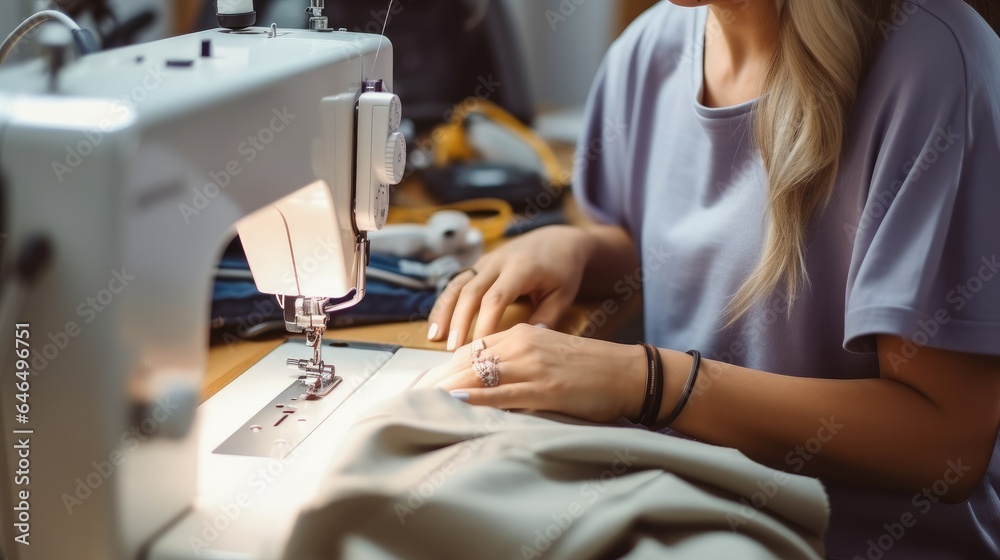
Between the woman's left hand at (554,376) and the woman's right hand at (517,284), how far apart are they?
0.16 m

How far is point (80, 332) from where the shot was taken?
62cm

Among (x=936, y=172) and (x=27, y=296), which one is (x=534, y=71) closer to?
(x=936, y=172)

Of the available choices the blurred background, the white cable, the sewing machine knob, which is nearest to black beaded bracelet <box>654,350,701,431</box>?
the sewing machine knob

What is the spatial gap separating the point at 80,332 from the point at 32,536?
174 millimetres

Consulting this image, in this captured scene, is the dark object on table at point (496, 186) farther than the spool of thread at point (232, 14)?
Yes

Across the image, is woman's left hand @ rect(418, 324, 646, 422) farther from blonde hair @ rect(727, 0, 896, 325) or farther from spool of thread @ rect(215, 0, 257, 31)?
spool of thread @ rect(215, 0, 257, 31)

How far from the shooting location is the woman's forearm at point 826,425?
3.08ft

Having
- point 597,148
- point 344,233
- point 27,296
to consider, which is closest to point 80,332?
point 27,296

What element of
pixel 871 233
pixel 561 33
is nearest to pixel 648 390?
pixel 871 233

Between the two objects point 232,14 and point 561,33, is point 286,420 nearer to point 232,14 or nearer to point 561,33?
point 232,14

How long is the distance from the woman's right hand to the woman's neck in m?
0.27

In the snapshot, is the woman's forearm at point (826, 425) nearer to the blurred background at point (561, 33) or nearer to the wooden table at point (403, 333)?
the wooden table at point (403, 333)

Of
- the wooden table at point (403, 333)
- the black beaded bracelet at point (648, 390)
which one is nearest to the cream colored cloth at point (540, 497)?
the black beaded bracelet at point (648, 390)

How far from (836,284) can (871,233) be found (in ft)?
0.41
